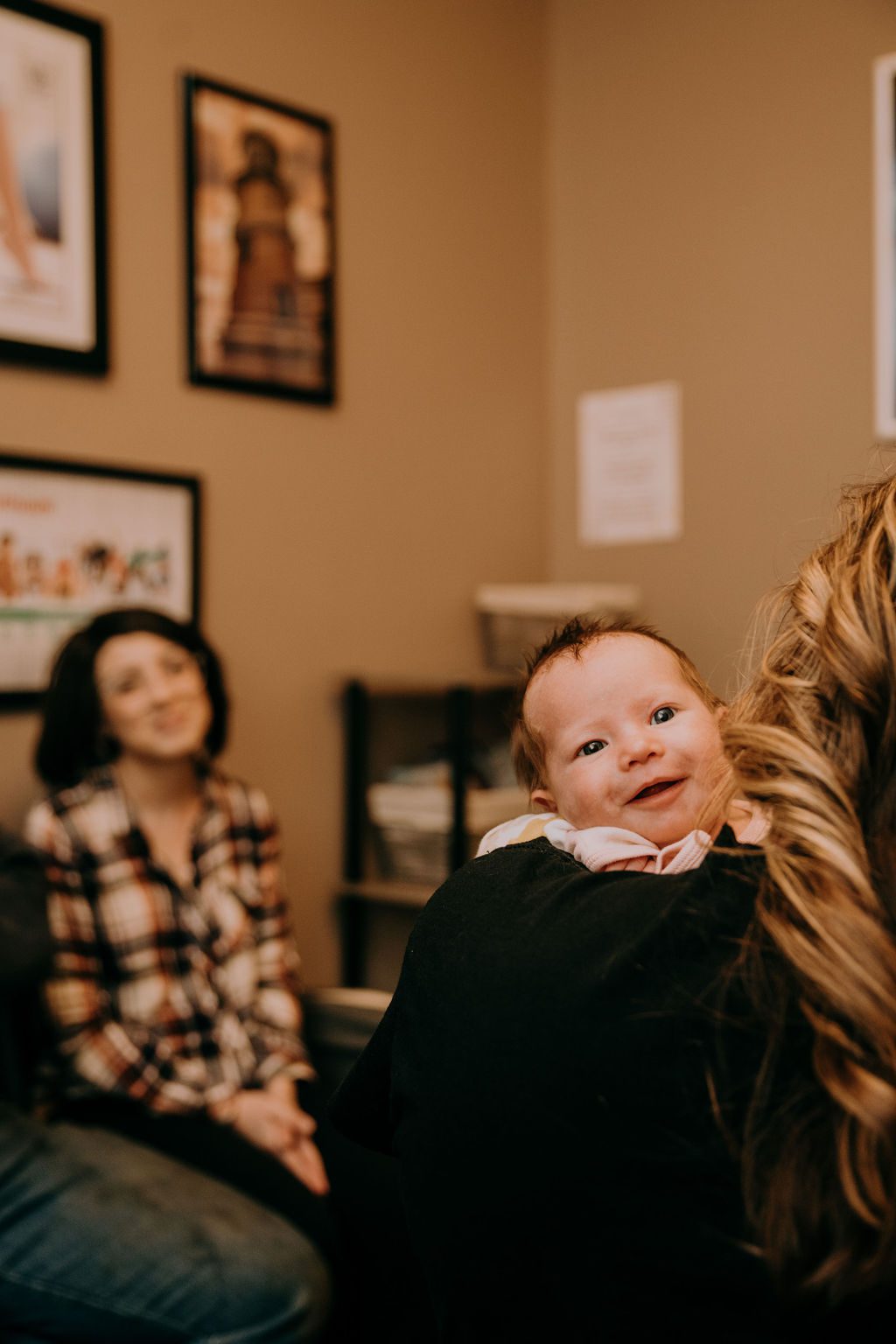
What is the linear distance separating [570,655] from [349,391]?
5.47ft

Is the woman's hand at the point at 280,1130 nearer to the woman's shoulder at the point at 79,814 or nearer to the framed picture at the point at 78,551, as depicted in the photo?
the woman's shoulder at the point at 79,814

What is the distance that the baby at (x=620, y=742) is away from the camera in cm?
91

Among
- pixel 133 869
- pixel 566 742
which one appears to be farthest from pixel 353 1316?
pixel 566 742

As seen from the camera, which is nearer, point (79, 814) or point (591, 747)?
point (591, 747)

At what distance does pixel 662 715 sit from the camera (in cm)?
95

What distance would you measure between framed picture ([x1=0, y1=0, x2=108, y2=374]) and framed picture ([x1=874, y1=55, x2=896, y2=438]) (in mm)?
1415

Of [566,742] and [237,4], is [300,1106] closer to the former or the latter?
[566,742]

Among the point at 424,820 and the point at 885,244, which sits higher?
the point at 885,244

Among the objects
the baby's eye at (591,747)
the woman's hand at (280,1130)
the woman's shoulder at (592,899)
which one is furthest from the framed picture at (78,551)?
the woman's shoulder at (592,899)

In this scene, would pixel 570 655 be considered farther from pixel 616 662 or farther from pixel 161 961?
pixel 161 961

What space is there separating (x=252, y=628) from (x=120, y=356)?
1.83ft

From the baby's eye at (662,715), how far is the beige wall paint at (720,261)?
1372mm

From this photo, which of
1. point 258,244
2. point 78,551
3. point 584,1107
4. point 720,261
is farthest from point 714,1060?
point 720,261

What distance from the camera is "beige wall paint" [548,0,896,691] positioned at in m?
2.34
